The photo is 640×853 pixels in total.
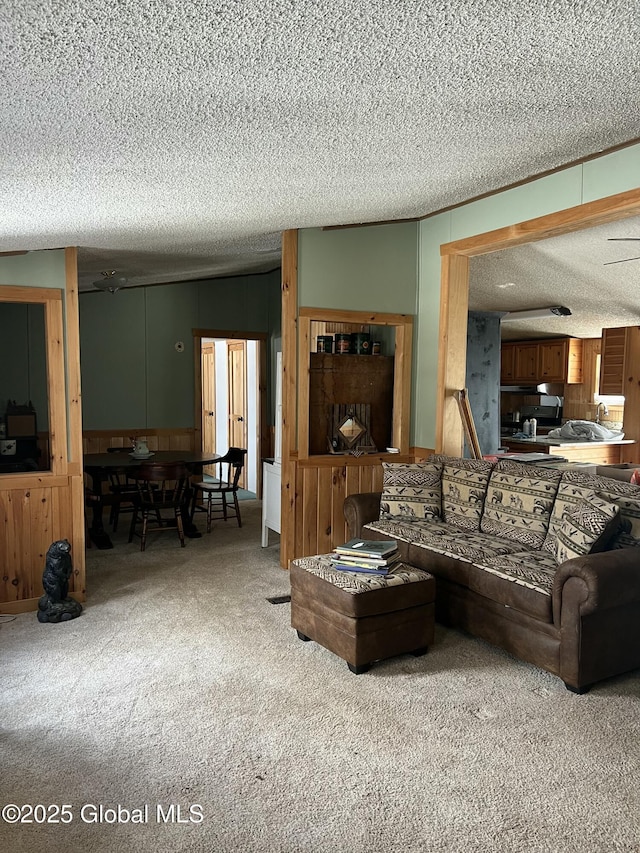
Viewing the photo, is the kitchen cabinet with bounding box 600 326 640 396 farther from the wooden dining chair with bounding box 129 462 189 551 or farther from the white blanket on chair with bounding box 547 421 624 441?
the wooden dining chair with bounding box 129 462 189 551

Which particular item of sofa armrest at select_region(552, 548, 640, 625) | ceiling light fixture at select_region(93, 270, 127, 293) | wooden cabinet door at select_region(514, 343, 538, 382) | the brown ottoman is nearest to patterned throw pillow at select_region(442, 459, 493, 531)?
the brown ottoman

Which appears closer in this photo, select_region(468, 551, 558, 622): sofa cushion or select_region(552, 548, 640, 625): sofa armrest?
select_region(552, 548, 640, 625): sofa armrest

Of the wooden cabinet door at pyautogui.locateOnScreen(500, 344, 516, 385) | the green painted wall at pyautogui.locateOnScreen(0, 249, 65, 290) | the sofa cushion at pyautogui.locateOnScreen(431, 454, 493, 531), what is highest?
the green painted wall at pyautogui.locateOnScreen(0, 249, 65, 290)

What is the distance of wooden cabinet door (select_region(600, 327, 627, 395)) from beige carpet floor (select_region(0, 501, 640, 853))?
219 inches

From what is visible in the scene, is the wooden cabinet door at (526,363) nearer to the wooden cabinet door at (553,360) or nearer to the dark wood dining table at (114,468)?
the wooden cabinet door at (553,360)

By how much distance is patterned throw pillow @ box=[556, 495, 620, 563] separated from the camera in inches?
128

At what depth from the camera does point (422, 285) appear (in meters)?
5.29

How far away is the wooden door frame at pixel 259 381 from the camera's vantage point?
26.0 feet

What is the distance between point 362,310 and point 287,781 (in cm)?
359

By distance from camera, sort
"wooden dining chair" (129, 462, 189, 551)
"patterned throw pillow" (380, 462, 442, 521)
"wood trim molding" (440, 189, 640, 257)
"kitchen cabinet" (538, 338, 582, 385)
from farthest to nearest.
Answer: "kitchen cabinet" (538, 338, 582, 385) → "wooden dining chair" (129, 462, 189, 551) → "patterned throw pillow" (380, 462, 442, 521) → "wood trim molding" (440, 189, 640, 257)

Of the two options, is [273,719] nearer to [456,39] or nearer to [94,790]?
[94,790]

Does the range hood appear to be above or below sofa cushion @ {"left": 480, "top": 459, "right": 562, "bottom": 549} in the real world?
above

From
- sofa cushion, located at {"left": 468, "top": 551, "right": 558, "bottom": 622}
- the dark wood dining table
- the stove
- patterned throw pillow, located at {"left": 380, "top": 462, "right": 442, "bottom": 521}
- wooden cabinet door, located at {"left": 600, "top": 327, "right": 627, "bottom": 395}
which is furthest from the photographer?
the stove

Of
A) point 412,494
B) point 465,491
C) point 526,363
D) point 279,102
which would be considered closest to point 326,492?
point 412,494
